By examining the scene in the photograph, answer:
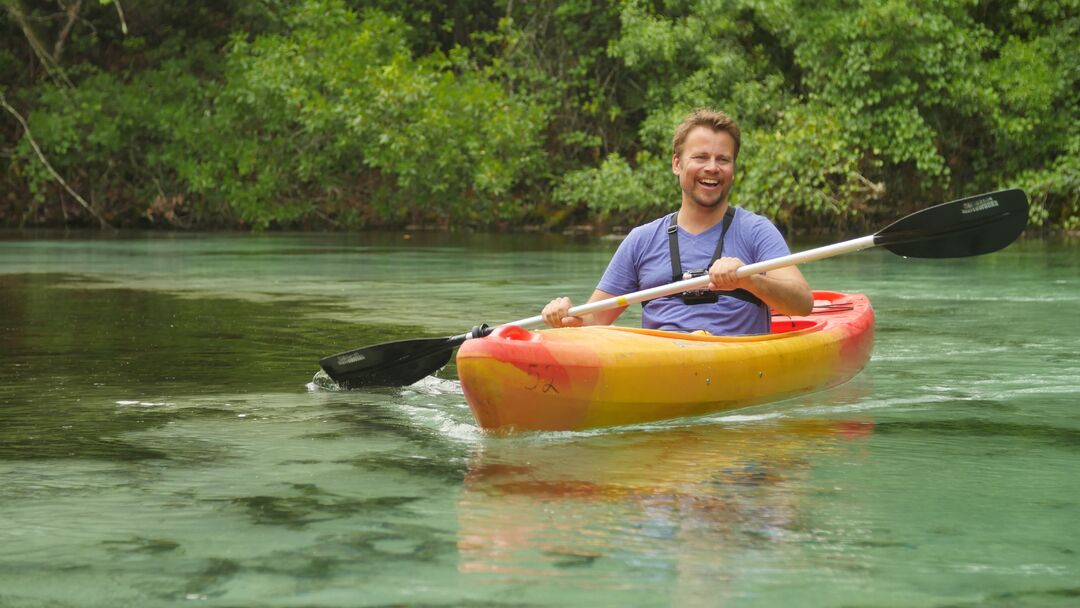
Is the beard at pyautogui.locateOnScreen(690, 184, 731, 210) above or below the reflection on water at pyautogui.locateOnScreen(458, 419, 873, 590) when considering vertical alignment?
above

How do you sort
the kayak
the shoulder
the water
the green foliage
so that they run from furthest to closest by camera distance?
the green foliage → the shoulder → the kayak → the water

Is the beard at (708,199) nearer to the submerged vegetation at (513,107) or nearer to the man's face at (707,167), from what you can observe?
the man's face at (707,167)

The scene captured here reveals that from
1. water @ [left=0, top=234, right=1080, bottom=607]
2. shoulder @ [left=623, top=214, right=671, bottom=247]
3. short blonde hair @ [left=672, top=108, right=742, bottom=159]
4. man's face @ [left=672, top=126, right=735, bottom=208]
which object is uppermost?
short blonde hair @ [left=672, top=108, right=742, bottom=159]

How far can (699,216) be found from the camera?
15.5ft

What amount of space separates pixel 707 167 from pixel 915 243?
3.35ft

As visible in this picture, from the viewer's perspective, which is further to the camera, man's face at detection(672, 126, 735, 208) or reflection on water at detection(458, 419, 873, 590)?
man's face at detection(672, 126, 735, 208)

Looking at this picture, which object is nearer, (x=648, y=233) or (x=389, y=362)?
(x=648, y=233)

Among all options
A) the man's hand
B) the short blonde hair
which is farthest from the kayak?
the short blonde hair

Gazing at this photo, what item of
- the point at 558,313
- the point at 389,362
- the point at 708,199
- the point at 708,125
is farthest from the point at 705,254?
the point at 389,362

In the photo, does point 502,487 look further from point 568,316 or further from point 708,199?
point 708,199

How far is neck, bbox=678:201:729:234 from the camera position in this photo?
4.69 m

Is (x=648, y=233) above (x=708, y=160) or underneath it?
underneath

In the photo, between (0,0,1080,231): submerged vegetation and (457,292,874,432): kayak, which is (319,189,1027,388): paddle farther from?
(0,0,1080,231): submerged vegetation

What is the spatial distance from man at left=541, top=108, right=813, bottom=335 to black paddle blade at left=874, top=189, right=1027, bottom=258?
0.66 metres
